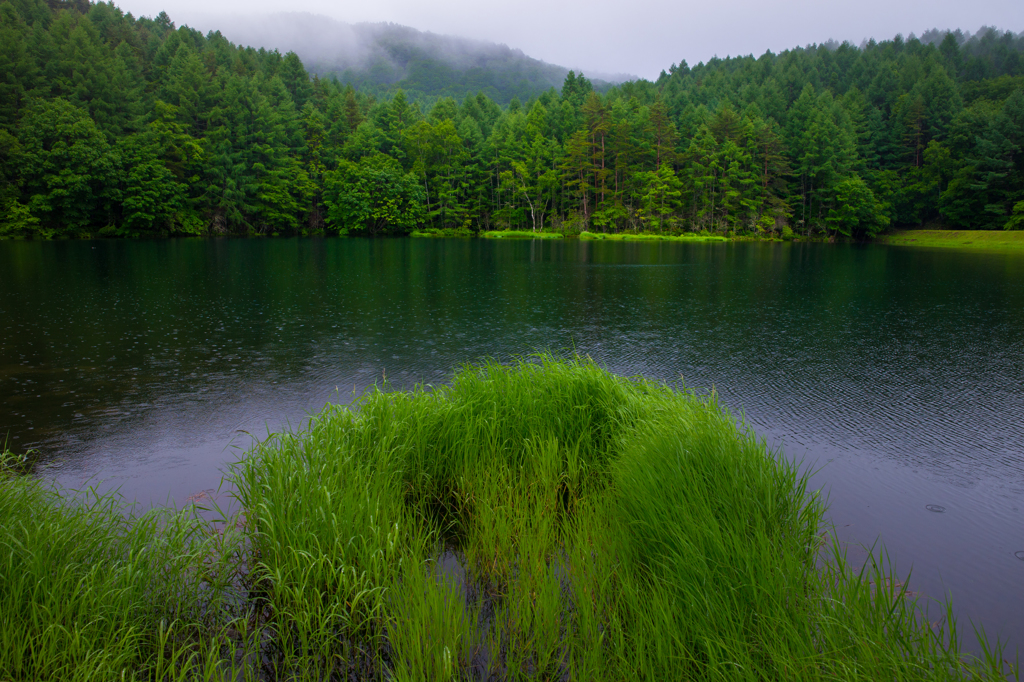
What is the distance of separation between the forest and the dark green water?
91.5 feet

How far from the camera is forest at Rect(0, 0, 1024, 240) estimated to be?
45.0 m

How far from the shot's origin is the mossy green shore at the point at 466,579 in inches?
104

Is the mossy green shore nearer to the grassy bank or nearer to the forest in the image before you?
the forest

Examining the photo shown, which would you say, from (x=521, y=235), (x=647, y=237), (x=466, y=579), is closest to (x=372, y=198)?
(x=521, y=235)

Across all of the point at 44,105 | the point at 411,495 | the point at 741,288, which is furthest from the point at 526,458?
the point at 44,105

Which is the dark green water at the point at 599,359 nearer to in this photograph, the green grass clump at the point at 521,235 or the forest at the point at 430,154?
the forest at the point at 430,154

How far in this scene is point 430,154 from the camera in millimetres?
63625

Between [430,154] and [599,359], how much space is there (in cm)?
5825

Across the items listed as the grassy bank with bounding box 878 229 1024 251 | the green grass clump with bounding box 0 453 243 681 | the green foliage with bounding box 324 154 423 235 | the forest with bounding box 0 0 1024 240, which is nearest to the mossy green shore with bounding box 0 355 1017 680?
the green grass clump with bounding box 0 453 243 681

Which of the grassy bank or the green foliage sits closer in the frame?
the grassy bank

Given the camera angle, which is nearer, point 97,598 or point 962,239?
point 97,598

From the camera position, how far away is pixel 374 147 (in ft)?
204

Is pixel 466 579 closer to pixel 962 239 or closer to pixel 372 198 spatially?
pixel 372 198

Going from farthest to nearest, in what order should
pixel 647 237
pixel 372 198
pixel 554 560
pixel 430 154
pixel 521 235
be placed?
A: pixel 430 154, pixel 521 235, pixel 372 198, pixel 647 237, pixel 554 560
